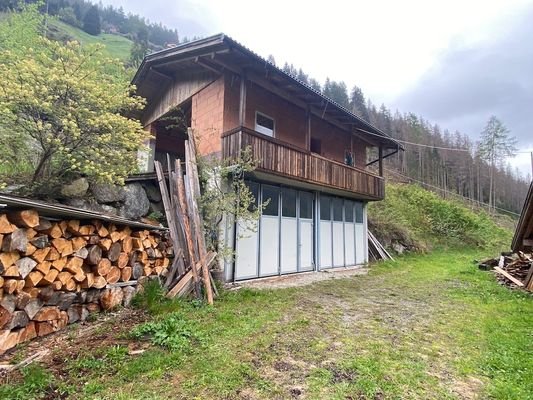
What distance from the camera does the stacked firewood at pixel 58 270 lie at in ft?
10.4

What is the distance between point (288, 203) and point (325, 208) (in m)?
2.12

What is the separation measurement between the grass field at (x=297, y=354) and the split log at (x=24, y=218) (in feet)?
4.66

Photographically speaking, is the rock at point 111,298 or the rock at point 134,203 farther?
the rock at point 134,203

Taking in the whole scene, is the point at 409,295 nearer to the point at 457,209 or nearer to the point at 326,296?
the point at 326,296

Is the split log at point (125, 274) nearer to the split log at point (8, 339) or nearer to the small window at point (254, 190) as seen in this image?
the split log at point (8, 339)

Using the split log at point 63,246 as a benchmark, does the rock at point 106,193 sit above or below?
above

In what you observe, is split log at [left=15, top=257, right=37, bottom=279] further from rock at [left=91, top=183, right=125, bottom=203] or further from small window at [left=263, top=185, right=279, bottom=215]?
small window at [left=263, top=185, right=279, bottom=215]

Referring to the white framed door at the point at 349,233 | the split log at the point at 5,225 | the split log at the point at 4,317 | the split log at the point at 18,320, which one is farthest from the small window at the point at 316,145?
the split log at the point at 4,317

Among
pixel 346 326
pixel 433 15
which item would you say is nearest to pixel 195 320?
pixel 346 326

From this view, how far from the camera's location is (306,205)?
9.91m

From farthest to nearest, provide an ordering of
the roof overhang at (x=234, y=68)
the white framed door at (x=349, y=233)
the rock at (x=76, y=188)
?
the white framed door at (x=349, y=233)
the roof overhang at (x=234, y=68)
the rock at (x=76, y=188)

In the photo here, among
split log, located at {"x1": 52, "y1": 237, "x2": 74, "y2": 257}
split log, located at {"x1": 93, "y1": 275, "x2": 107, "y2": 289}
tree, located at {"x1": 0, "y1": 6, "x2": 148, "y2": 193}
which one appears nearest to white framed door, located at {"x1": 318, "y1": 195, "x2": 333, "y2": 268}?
tree, located at {"x1": 0, "y1": 6, "x2": 148, "y2": 193}

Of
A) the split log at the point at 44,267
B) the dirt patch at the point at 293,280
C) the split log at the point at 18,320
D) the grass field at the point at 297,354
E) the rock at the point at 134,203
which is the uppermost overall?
the rock at the point at 134,203

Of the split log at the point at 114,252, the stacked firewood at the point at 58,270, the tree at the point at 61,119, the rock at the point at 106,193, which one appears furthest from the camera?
the rock at the point at 106,193
